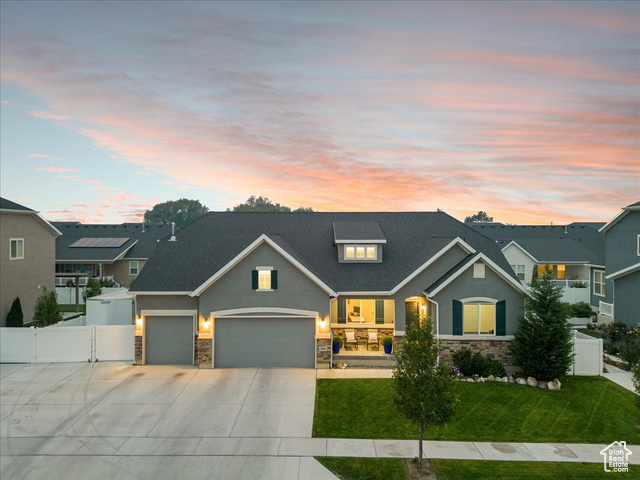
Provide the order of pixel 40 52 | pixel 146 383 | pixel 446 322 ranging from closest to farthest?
pixel 146 383
pixel 446 322
pixel 40 52

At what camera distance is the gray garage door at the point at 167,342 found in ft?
66.9

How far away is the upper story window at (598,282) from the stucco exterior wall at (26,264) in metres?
42.4

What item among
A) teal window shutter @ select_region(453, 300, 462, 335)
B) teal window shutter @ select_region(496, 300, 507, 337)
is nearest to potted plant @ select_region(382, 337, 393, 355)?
teal window shutter @ select_region(453, 300, 462, 335)

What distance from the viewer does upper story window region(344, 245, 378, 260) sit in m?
23.2

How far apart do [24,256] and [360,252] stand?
23520 mm

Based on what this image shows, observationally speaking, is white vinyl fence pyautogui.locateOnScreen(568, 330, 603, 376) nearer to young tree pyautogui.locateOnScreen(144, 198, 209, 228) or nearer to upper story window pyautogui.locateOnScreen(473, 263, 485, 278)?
upper story window pyautogui.locateOnScreen(473, 263, 485, 278)

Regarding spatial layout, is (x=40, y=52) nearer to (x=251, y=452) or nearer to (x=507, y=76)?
(x=251, y=452)

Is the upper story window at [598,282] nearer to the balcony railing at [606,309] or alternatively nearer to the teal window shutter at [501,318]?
the balcony railing at [606,309]

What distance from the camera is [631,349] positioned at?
19875 millimetres

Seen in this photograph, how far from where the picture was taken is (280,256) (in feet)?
66.0

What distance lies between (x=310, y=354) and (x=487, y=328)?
8.63m

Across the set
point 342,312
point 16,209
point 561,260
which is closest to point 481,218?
point 561,260

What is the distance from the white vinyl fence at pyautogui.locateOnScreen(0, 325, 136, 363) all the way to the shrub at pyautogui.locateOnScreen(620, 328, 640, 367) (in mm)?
24516

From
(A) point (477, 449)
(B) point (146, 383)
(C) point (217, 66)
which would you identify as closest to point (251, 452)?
(A) point (477, 449)
